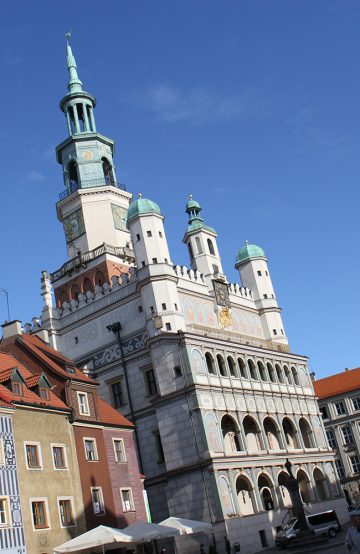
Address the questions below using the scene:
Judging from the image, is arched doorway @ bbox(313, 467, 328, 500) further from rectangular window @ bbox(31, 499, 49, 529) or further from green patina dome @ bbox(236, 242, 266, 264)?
rectangular window @ bbox(31, 499, 49, 529)

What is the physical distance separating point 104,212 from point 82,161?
6.18 meters

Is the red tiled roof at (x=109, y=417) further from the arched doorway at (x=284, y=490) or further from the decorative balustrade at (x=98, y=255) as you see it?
the decorative balustrade at (x=98, y=255)

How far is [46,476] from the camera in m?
33.9

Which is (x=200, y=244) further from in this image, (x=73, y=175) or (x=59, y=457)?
(x=59, y=457)

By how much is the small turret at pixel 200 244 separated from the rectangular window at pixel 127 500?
2421cm

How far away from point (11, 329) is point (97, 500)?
41.1ft

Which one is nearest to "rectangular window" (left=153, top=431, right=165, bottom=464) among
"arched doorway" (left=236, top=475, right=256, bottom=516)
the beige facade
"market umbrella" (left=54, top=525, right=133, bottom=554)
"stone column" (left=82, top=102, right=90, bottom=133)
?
"arched doorway" (left=236, top=475, right=256, bottom=516)

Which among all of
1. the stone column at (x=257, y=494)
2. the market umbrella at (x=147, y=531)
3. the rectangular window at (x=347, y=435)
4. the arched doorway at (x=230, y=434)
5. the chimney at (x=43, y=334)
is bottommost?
the market umbrella at (x=147, y=531)

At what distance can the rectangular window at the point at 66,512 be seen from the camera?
34.0 meters

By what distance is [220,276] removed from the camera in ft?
199

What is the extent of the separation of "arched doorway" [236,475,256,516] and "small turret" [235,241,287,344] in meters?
16.9

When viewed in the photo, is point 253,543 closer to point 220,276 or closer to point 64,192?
point 220,276

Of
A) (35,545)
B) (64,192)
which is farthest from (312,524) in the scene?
(64,192)

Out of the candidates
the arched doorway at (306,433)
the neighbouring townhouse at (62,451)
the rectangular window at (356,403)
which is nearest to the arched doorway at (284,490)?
the arched doorway at (306,433)
